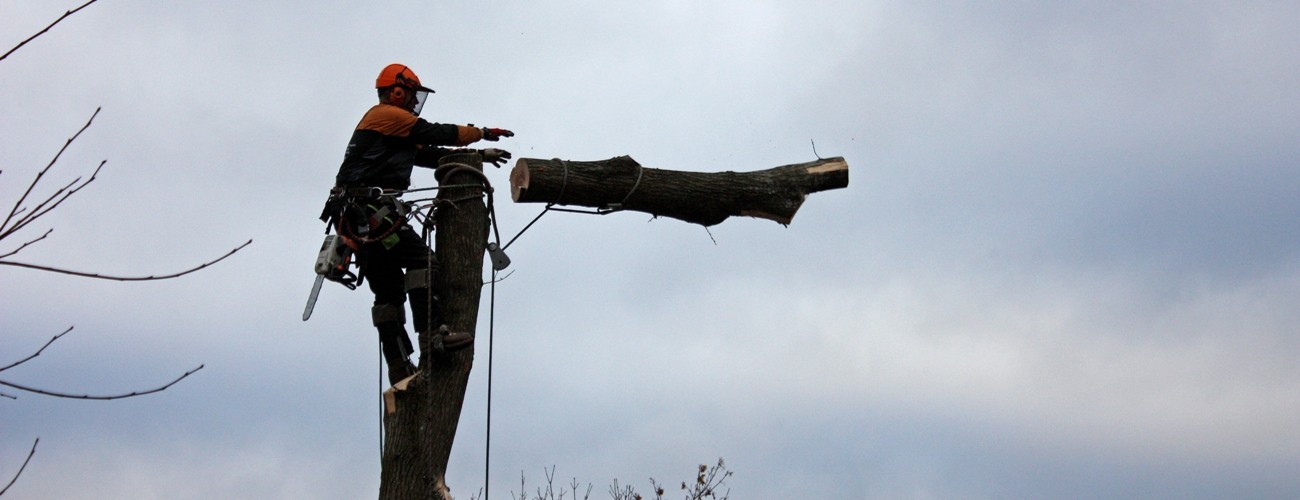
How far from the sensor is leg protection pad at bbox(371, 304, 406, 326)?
6395mm

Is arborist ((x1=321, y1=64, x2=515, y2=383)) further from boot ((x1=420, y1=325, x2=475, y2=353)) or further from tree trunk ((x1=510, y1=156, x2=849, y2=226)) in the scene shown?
boot ((x1=420, y1=325, x2=475, y2=353))

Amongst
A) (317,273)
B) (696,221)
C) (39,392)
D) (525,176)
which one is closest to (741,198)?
(696,221)

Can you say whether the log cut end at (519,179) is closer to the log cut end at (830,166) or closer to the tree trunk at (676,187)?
the tree trunk at (676,187)

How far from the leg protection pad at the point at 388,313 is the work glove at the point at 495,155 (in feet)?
2.94

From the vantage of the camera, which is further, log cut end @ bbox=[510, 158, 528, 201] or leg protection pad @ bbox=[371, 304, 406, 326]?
leg protection pad @ bbox=[371, 304, 406, 326]

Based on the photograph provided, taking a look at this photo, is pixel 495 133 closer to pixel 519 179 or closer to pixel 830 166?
pixel 519 179

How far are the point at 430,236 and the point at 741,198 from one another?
5.17 ft

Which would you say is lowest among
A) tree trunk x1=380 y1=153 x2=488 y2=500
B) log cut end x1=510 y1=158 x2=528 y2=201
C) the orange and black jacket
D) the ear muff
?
tree trunk x1=380 y1=153 x2=488 y2=500

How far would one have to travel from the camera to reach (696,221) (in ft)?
21.2

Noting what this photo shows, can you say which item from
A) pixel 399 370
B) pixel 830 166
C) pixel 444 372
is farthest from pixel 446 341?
pixel 830 166

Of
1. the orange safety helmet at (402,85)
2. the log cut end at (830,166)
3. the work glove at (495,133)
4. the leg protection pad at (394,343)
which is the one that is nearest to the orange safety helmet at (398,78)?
the orange safety helmet at (402,85)

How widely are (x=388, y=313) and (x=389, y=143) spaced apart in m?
0.85

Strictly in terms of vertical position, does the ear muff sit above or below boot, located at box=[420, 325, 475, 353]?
above

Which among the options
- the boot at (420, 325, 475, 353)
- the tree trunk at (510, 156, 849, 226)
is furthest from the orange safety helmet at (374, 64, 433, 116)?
the boot at (420, 325, 475, 353)
